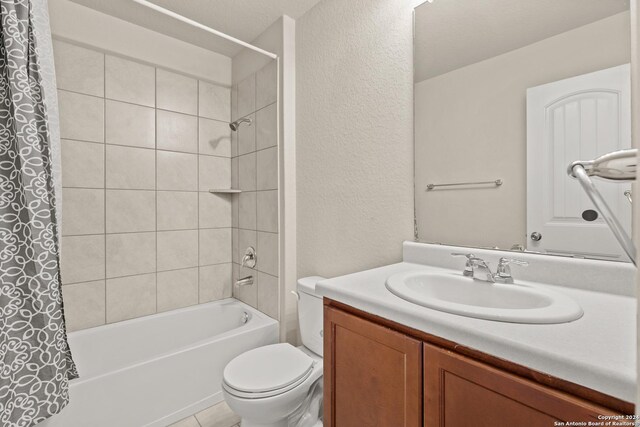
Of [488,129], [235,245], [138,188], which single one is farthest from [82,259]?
[488,129]

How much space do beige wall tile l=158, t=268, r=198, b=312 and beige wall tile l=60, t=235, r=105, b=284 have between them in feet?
1.27

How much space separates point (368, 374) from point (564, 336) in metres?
0.47

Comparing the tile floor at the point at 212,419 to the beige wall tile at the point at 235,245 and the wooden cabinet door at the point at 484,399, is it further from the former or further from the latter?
the wooden cabinet door at the point at 484,399

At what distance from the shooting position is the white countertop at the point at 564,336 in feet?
1.57

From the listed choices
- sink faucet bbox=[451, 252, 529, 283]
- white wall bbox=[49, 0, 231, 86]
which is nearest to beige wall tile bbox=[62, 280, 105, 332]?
white wall bbox=[49, 0, 231, 86]

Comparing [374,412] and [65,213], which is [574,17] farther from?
[65,213]

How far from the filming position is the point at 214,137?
7.89 feet

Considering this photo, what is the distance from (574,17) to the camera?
922 millimetres

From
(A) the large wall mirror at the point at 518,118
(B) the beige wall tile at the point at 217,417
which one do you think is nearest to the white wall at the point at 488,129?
(A) the large wall mirror at the point at 518,118

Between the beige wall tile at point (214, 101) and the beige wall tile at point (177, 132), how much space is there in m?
0.13

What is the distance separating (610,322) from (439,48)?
1.15m

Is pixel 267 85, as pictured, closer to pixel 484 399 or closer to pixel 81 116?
pixel 81 116

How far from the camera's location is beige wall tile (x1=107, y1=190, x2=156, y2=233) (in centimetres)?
196

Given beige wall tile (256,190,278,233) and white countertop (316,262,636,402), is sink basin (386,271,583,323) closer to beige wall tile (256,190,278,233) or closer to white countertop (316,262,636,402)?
white countertop (316,262,636,402)
